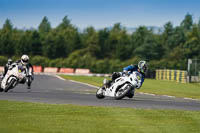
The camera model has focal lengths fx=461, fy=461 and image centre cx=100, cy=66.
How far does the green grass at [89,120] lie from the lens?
9.95 m

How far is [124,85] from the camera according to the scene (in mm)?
17391

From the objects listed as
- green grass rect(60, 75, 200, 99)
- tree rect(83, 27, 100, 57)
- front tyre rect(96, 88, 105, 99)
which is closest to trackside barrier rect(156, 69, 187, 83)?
green grass rect(60, 75, 200, 99)

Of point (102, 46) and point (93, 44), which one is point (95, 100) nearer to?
point (93, 44)

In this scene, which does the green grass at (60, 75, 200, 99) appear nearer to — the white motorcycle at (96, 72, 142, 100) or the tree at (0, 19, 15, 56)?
the white motorcycle at (96, 72, 142, 100)

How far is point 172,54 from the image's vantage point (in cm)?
11356

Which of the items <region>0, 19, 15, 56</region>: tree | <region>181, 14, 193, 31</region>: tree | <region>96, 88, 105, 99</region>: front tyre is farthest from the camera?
<region>181, 14, 193, 31</region>: tree

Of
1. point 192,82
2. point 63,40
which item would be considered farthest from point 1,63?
point 192,82

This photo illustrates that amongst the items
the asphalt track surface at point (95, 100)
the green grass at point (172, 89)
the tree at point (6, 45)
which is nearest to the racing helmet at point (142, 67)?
the asphalt track surface at point (95, 100)

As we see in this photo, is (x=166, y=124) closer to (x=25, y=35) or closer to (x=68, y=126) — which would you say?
(x=68, y=126)

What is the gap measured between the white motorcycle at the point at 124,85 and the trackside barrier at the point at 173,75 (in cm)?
3680

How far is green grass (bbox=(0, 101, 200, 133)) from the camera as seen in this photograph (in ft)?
32.6

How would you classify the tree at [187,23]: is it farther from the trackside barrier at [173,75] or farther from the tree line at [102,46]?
the trackside barrier at [173,75]

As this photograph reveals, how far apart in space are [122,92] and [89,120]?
661 cm

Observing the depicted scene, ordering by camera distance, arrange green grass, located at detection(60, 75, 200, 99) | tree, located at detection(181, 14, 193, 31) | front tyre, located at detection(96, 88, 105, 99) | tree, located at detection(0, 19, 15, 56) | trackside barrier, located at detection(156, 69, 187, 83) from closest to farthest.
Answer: front tyre, located at detection(96, 88, 105, 99) → green grass, located at detection(60, 75, 200, 99) → trackside barrier, located at detection(156, 69, 187, 83) → tree, located at detection(0, 19, 15, 56) → tree, located at detection(181, 14, 193, 31)
